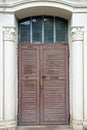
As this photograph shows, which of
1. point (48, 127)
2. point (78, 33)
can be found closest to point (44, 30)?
point (78, 33)

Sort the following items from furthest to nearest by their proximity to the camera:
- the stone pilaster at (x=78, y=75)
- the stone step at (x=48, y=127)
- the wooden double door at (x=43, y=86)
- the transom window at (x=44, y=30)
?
1. the transom window at (x=44, y=30)
2. the wooden double door at (x=43, y=86)
3. the stone step at (x=48, y=127)
4. the stone pilaster at (x=78, y=75)

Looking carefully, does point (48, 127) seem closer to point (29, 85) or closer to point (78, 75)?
point (29, 85)

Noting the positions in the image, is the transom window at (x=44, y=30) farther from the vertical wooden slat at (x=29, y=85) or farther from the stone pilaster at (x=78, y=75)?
the stone pilaster at (x=78, y=75)

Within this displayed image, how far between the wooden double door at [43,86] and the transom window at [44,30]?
229mm

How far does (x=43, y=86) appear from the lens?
5.55 metres

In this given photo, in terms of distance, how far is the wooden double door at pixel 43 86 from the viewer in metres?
5.54

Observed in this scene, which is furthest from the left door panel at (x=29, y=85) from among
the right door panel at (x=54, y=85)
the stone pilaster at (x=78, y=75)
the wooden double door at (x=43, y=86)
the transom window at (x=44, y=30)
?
the stone pilaster at (x=78, y=75)

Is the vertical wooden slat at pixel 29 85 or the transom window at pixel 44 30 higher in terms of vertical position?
the transom window at pixel 44 30

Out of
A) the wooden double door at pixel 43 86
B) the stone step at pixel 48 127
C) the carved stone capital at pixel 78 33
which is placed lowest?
the stone step at pixel 48 127

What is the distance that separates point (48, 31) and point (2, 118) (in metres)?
2.03

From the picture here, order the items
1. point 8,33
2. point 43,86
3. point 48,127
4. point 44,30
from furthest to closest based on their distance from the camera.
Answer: point 44,30 < point 43,86 < point 48,127 < point 8,33

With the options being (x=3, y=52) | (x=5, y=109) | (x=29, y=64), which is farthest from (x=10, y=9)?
(x=5, y=109)

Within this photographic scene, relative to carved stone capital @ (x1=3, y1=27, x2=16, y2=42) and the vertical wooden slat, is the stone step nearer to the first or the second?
the vertical wooden slat

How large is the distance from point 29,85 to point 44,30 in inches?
47.6
